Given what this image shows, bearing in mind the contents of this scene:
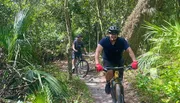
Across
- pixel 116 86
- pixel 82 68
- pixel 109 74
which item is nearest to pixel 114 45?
pixel 109 74

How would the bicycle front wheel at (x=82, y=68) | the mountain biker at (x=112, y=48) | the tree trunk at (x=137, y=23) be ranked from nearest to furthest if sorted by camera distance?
1. the mountain biker at (x=112, y=48)
2. the tree trunk at (x=137, y=23)
3. the bicycle front wheel at (x=82, y=68)

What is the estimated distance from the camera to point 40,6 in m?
12.4

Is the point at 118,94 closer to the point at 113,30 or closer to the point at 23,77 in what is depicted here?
the point at 113,30

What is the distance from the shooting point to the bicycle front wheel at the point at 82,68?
1097 centimetres

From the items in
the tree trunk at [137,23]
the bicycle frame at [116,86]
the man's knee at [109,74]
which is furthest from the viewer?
the tree trunk at [137,23]

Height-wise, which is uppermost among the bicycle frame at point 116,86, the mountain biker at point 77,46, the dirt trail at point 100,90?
the mountain biker at point 77,46

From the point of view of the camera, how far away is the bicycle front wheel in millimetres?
10971

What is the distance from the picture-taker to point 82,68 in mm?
11148

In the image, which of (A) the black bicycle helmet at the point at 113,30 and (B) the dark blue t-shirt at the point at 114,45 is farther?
(B) the dark blue t-shirt at the point at 114,45

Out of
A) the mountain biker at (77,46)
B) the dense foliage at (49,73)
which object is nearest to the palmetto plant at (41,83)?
the dense foliage at (49,73)

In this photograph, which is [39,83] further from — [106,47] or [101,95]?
[101,95]

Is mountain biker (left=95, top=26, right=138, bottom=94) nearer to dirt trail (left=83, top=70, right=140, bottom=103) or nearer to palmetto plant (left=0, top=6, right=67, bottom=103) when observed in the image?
palmetto plant (left=0, top=6, right=67, bottom=103)

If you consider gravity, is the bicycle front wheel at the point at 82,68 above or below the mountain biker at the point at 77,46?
below

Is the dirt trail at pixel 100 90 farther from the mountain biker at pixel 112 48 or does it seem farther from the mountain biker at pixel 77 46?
the mountain biker at pixel 112 48
